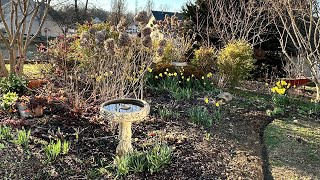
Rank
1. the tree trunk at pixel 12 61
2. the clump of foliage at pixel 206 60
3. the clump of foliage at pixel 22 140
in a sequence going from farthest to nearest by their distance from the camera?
1. the clump of foliage at pixel 206 60
2. the tree trunk at pixel 12 61
3. the clump of foliage at pixel 22 140

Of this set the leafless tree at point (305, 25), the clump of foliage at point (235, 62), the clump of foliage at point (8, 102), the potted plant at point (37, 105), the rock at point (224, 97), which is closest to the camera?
the potted plant at point (37, 105)

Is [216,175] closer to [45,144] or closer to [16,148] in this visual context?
[45,144]

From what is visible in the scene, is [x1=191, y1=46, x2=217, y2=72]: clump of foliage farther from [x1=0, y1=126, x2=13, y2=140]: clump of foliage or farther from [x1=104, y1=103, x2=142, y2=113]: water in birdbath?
[x1=0, y1=126, x2=13, y2=140]: clump of foliage

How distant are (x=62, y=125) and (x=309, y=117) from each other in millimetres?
4470

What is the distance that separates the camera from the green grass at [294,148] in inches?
151

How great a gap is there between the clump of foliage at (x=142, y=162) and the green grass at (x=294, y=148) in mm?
1385

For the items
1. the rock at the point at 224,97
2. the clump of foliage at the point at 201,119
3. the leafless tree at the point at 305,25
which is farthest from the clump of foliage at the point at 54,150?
the leafless tree at the point at 305,25

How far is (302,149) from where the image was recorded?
4.41 meters

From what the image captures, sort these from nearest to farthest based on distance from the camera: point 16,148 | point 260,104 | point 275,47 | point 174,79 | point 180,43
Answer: point 16,148 → point 260,104 → point 174,79 → point 180,43 → point 275,47

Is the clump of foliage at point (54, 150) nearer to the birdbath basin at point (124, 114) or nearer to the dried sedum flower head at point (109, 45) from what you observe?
the birdbath basin at point (124, 114)

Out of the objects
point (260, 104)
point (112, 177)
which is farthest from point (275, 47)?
point (112, 177)

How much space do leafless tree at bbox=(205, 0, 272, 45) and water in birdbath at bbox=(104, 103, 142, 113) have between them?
7.22 meters

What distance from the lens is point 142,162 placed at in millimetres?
3451

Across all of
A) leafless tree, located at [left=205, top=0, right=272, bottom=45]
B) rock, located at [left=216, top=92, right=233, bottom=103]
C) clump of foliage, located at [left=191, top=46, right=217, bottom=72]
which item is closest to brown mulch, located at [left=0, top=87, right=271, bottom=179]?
rock, located at [left=216, top=92, right=233, bottom=103]
